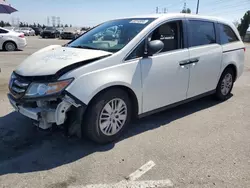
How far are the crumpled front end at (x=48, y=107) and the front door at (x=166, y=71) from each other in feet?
3.55

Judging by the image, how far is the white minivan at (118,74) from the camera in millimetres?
3070

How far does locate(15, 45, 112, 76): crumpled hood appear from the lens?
3.10 metres

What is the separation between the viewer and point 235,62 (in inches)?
213

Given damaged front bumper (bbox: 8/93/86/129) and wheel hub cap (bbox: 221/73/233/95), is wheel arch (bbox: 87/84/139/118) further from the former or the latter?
wheel hub cap (bbox: 221/73/233/95)

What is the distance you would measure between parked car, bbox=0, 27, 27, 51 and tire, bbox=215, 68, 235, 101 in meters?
12.5

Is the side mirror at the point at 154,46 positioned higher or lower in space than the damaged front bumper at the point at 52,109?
higher

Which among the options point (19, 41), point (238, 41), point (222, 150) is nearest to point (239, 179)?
point (222, 150)

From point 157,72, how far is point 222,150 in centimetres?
142

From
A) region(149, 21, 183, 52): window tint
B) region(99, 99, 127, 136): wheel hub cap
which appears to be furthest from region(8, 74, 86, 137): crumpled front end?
region(149, 21, 183, 52): window tint

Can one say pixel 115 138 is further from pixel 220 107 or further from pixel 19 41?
pixel 19 41

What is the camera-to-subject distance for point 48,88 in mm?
3006

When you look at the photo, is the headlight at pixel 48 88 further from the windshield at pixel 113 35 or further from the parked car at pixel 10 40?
the parked car at pixel 10 40

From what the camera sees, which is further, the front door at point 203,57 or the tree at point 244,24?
the tree at point 244,24

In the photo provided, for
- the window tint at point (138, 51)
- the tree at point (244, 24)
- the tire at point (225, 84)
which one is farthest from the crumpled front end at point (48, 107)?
the tree at point (244, 24)
